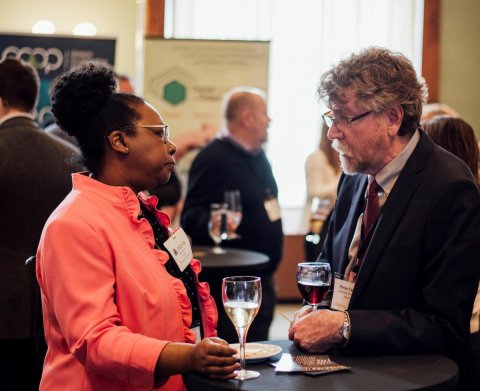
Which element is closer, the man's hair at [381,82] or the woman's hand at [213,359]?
the woman's hand at [213,359]

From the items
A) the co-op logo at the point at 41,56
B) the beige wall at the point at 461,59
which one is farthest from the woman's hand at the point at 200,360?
the beige wall at the point at 461,59

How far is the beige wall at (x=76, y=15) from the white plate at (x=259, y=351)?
6113mm

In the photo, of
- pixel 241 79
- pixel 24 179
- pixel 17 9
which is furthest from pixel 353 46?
pixel 24 179

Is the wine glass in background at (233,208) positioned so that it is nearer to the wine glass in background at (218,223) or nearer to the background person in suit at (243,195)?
the wine glass in background at (218,223)

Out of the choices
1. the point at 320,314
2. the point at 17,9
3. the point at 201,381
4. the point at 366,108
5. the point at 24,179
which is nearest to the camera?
the point at 201,381

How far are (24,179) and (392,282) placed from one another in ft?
5.44

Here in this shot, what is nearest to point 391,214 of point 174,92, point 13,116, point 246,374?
point 246,374

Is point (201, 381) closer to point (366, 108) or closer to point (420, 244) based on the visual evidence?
point (420, 244)

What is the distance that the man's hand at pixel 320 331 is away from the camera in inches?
77.8

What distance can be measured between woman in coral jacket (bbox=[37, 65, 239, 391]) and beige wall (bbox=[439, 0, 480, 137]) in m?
6.57

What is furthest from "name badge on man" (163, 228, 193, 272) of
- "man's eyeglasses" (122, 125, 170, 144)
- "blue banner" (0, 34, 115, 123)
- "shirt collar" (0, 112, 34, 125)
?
"blue banner" (0, 34, 115, 123)

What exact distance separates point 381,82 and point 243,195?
246cm

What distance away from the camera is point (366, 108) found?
219 centimetres

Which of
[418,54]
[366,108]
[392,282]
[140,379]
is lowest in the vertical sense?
[140,379]
